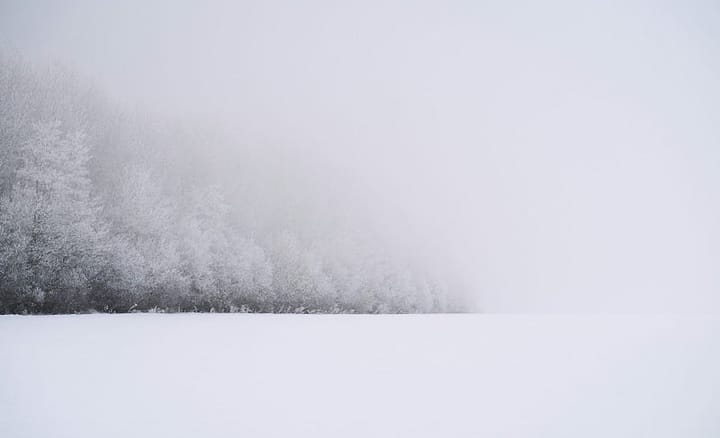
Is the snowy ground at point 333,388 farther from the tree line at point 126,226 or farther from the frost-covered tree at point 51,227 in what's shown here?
the tree line at point 126,226

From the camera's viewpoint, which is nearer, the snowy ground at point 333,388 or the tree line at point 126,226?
the snowy ground at point 333,388

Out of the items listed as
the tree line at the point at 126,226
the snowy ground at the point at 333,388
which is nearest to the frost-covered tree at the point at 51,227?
the tree line at the point at 126,226

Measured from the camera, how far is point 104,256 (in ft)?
88.8

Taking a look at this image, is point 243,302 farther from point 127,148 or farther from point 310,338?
point 310,338

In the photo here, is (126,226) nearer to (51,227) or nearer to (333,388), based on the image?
(51,227)

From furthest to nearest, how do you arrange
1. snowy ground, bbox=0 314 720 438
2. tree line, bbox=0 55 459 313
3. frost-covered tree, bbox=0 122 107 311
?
tree line, bbox=0 55 459 313, frost-covered tree, bbox=0 122 107 311, snowy ground, bbox=0 314 720 438

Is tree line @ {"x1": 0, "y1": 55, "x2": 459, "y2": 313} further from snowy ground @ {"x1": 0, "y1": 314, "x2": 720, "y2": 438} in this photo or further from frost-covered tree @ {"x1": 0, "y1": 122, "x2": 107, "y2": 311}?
snowy ground @ {"x1": 0, "y1": 314, "x2": 720, "y2": 438}

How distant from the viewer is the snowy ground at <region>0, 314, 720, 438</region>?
7.24m

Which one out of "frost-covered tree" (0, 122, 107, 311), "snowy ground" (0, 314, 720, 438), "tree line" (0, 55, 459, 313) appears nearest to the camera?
"snowy ground" (0, 314, 720, 438)

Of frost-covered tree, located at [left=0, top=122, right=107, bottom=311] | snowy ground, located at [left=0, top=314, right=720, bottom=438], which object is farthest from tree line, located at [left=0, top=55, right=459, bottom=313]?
snowy ground, located at [left=0, top=314, right=720, bottom=438]

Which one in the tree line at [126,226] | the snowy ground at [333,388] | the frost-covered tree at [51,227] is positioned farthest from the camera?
the tree line at [126,226]

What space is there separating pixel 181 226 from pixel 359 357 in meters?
25.9

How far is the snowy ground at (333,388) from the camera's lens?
7238 mm

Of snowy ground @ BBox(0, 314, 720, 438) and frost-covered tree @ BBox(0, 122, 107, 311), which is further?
frost-covered tree @ BBox(0, 122, 107, 311)
